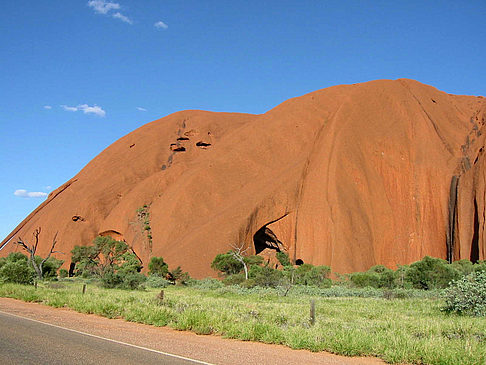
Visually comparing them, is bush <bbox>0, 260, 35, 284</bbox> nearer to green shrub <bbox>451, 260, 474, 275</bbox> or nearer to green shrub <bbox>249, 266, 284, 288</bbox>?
green shrub <bbox>249, 266, 284, 288</bbox>

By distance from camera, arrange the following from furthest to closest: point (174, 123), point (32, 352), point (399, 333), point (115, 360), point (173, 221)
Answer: point (174, 123) < point (173, 221) < point (399, 333) < point (32, 352) < point (115, 360)

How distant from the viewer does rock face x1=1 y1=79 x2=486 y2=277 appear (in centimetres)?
4644

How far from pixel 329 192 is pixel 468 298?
32.2 metres

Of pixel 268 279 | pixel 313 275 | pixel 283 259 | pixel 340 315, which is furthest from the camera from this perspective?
pixel 283 259

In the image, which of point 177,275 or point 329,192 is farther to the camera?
point 329,192

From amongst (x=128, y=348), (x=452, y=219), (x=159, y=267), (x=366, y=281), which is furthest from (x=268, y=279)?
(x=128, y=348)

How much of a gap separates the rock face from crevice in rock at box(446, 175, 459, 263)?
0.14 meters

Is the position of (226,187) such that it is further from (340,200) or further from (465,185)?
(465,185)

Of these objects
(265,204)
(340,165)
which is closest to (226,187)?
(265,204)

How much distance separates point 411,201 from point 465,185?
5880 mm

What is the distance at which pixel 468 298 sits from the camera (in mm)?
15805

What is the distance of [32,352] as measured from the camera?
24.7ft

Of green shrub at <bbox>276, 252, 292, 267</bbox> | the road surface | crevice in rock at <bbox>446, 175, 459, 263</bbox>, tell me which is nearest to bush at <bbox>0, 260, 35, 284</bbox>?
the road surface

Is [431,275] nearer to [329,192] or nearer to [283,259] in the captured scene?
[329,192]
